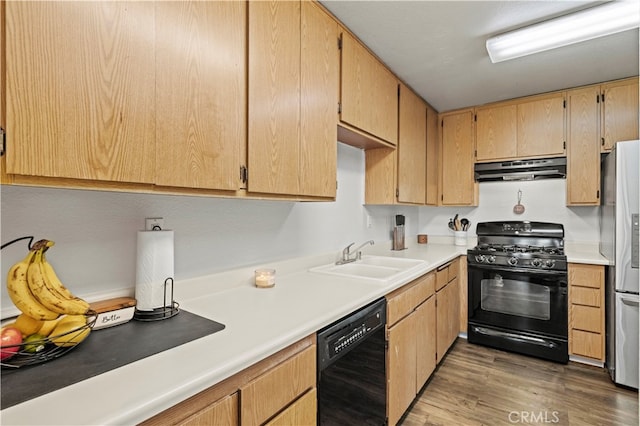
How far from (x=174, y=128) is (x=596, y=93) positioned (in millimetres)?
3532

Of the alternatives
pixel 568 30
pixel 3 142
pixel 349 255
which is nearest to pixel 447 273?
pixel 349 255

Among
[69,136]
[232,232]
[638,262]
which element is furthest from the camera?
[638,262]

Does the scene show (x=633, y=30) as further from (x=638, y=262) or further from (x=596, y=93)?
(x=638, y=262)

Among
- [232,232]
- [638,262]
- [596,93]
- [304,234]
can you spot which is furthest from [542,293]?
[232,232]

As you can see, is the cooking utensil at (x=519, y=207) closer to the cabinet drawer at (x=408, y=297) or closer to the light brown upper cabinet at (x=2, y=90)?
the cabinet drawer at (x=408, y=297)

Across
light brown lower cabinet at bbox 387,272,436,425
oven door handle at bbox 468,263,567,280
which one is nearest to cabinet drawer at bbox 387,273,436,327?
light brown lower cabinet at bbox 387,272,436,425

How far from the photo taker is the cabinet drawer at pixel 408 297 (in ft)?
5.66

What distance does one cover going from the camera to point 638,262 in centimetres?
224

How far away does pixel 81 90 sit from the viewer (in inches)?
33.1

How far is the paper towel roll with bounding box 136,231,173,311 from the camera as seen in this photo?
3.79 feet

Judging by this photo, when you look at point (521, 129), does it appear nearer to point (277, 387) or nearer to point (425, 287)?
point (425, 287)

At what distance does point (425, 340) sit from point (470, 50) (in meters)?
2.06

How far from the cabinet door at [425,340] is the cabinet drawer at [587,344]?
1.29 metres

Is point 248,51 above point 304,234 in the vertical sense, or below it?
above
